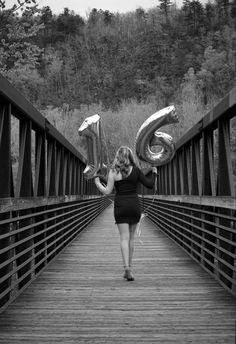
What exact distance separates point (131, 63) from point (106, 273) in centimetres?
13343

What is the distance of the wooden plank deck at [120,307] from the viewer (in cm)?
438

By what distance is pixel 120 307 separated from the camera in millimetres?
5340

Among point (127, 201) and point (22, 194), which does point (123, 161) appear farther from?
point (22, 194)

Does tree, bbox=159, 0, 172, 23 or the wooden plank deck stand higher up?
tree, bbox=159, 0, 172, 23

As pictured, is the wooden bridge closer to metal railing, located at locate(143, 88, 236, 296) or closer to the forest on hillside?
metal railing, located at locate(143, 88, 236, 296)

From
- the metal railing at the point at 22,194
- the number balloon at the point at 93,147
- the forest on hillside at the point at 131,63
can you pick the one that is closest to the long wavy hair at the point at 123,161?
the metal railing at the point at 22,194

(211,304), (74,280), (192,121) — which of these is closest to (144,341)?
(211,304)

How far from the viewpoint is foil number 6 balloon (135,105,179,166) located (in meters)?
8.16

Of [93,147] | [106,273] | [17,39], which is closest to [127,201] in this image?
[106,273]

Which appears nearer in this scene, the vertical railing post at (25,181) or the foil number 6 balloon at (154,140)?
the vertical railing post at (25,181)

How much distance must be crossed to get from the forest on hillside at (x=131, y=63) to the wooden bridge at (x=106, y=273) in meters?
49.5

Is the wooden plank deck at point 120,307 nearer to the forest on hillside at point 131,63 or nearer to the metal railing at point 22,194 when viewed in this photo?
the metal railing at point 22,194

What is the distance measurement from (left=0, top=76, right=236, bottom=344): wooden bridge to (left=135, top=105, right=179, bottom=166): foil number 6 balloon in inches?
18.6

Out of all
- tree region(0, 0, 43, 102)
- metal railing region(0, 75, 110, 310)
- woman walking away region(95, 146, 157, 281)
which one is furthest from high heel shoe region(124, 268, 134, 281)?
tree region(0, 0, 43, 102)
